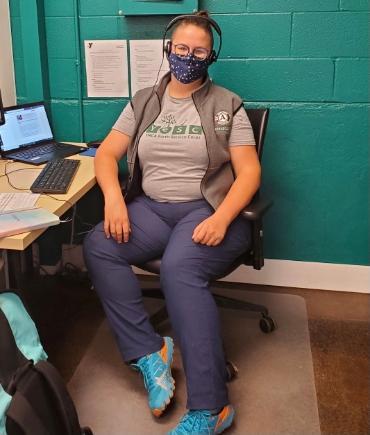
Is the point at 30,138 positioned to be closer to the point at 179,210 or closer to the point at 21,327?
the point at 179,210

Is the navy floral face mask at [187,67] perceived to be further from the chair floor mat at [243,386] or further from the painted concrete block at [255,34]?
the chair floor mat at [243,386]

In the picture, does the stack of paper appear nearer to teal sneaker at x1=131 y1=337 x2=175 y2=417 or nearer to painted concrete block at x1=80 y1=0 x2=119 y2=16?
teal sneaker at x1=131 y1=337 x2=175 y2=417

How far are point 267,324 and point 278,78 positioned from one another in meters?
1.09

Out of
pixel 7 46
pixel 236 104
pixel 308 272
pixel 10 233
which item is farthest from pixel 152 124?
pixel 308 272

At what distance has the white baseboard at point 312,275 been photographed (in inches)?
96.5

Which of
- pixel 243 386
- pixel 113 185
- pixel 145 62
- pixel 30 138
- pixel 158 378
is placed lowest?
pixel 243 386

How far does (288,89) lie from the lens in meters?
2.24

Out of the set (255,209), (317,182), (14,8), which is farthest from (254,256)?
(14,8)

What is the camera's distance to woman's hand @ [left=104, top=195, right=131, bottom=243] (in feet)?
5.81

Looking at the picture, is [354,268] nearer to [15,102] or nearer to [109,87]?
[109,87]

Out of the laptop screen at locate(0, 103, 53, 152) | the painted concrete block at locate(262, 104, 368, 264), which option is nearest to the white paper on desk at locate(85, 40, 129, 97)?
the laptop screen at locate(0, 103, 53, 152)

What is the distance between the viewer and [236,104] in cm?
191

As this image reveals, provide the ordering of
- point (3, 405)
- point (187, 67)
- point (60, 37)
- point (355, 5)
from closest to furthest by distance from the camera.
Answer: point (3, 405) → point (187, 67) → point (355, 5) → point (60, 37)

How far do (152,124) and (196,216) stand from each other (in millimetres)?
408
